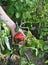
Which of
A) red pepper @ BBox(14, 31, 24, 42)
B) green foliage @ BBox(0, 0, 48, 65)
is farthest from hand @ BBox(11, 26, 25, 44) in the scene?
green foliage @ BBox(0, 0, 48, 65)

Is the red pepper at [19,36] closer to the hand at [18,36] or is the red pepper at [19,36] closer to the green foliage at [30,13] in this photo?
the hand at [18,36]

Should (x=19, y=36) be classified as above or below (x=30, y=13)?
above

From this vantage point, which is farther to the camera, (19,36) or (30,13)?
(30,13)

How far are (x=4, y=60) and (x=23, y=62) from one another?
6.1 inches

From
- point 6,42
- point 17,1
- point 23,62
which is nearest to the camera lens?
point 6,42

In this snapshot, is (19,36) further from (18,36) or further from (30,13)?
(30,13)

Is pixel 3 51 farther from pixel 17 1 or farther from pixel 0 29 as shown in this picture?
pixel 17 1

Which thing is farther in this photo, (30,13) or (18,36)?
(30,13)

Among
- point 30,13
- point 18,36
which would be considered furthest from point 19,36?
point 30,13

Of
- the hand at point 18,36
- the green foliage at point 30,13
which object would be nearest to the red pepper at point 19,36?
the hand at point 18,36

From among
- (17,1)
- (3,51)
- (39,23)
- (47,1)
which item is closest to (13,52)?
(3,51)

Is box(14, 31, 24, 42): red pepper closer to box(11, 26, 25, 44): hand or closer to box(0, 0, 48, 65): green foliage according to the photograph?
box(11, 26, 25, 44): hand

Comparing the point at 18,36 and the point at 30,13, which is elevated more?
the point at 18,36

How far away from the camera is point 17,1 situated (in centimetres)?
210
